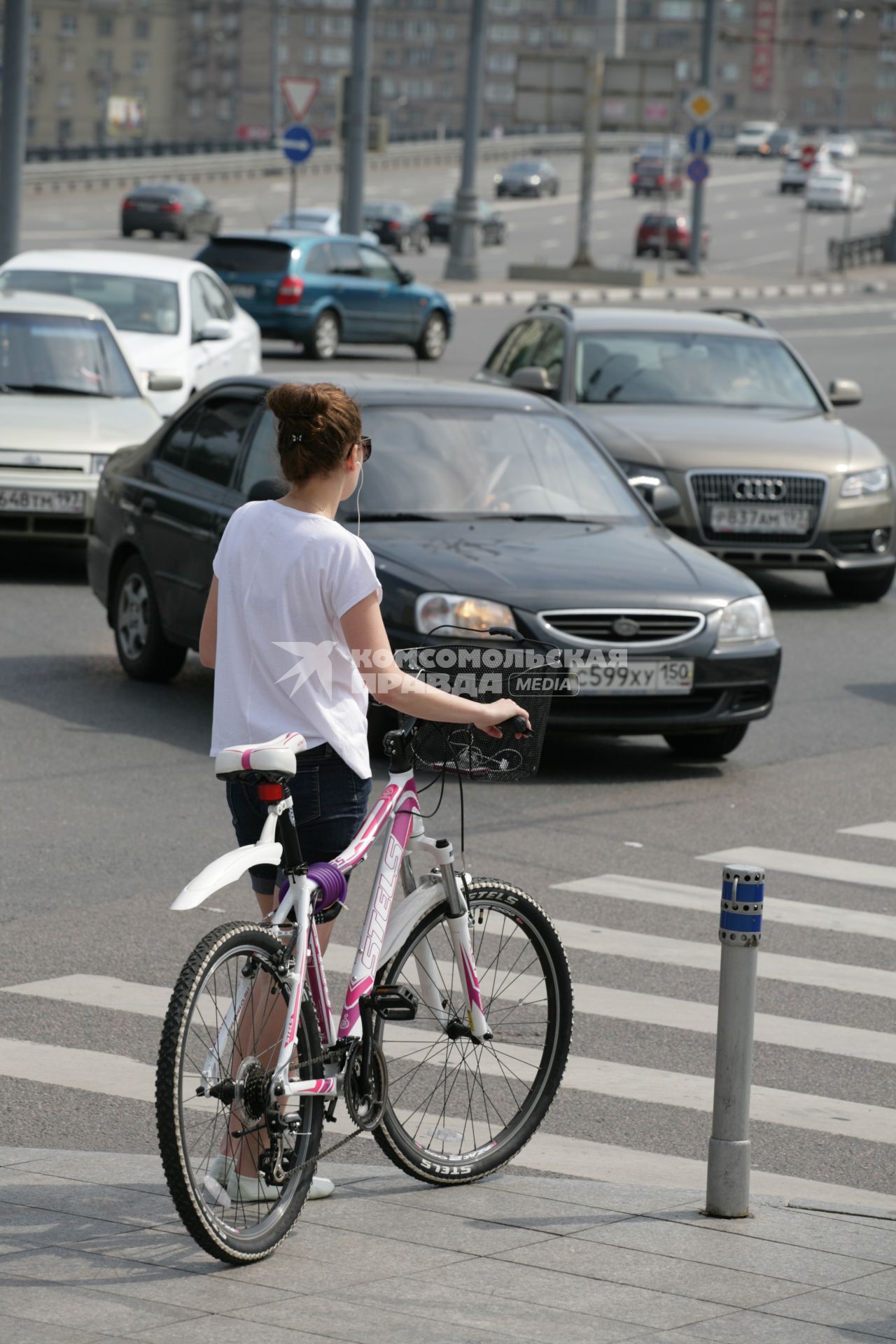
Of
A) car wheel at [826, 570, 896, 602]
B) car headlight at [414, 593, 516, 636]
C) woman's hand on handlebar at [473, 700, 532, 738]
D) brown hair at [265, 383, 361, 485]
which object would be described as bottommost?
car wheel at [826, 570, 896, 602]

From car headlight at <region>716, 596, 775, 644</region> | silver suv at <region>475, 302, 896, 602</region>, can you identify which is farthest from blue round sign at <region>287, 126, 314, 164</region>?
car headlight at <region>716, 596, 775, 644</region>

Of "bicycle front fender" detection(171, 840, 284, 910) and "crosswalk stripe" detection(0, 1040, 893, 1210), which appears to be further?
"crosswalk stripe" detection(0, 1040, 893, 1210)

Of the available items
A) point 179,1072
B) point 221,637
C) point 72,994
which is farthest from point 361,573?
point 72,994

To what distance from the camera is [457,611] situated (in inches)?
377

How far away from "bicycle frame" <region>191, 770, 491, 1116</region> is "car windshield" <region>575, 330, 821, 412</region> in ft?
36.1

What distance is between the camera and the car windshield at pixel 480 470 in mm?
10586

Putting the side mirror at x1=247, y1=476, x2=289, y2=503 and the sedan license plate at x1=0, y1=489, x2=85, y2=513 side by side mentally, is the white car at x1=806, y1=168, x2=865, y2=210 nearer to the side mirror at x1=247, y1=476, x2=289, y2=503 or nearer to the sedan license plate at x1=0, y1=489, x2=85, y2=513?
the sedan license plate at x1=0, y1=489, x2=85, y2=513

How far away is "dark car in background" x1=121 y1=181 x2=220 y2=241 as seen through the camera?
60594 mm

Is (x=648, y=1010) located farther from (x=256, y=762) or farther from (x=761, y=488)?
(x=761, y=488)

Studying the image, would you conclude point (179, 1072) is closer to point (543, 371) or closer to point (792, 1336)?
point (792, 1336)

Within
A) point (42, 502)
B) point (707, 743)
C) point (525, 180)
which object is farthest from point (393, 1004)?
point (525, 180)

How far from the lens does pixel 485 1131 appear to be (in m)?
5.06

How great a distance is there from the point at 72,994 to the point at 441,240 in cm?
6604

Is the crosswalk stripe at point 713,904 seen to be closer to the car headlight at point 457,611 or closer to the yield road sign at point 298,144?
the car headlight at point 457,611
